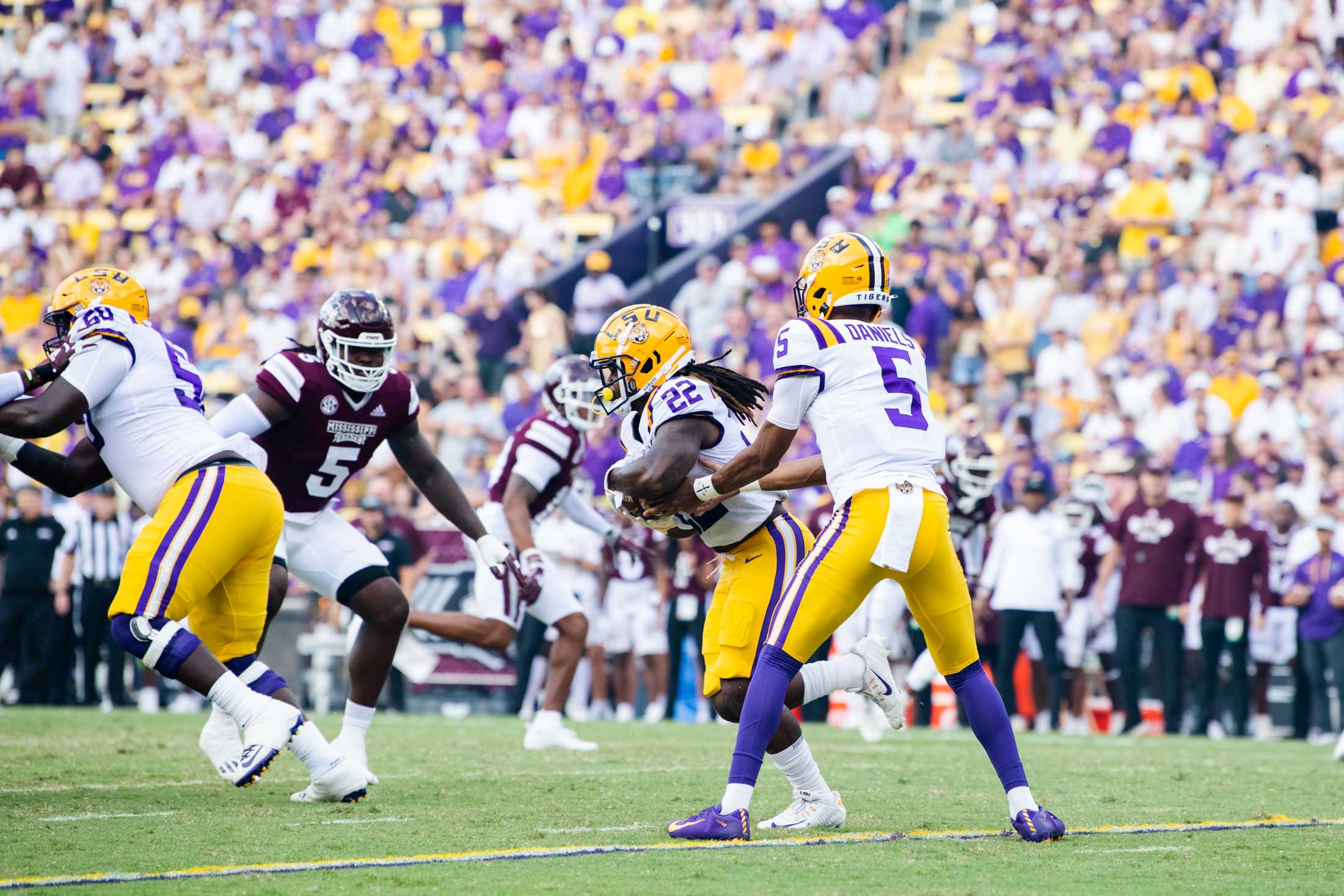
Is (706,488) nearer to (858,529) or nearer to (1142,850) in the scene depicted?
(858,529)

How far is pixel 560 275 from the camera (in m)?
19.4

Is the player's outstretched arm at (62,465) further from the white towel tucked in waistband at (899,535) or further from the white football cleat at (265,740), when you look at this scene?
the white towel tucked in waistband at (899,535)

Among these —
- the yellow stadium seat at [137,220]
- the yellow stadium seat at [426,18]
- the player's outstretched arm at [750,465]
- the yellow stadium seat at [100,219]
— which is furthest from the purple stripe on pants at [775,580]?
the yellow stadium seat at [426,18]

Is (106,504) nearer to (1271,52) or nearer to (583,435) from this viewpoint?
(583,435)

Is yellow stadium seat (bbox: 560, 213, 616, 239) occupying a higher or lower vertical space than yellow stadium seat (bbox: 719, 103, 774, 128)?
lower

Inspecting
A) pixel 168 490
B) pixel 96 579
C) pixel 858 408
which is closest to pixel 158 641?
pixel 168 490

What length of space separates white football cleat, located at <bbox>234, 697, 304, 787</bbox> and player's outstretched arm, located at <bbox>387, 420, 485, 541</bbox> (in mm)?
1500

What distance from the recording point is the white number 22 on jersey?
7.55 metres

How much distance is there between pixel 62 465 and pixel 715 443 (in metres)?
2.72

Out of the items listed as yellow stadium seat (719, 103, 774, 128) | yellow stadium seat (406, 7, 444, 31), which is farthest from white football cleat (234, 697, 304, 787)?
yellow stadium seat (406, 7, 444, 31)

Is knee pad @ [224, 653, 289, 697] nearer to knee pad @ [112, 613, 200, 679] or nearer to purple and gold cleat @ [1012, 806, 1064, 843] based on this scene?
knee pad @ [112, 613, 200, 679]

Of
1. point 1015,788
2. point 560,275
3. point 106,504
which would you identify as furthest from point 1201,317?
point 1015,788

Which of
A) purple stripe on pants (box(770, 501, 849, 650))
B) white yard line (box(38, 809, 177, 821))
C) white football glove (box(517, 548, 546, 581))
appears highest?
white football glove (box(517, 548, 546, 581))

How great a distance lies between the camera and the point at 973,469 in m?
11.5
